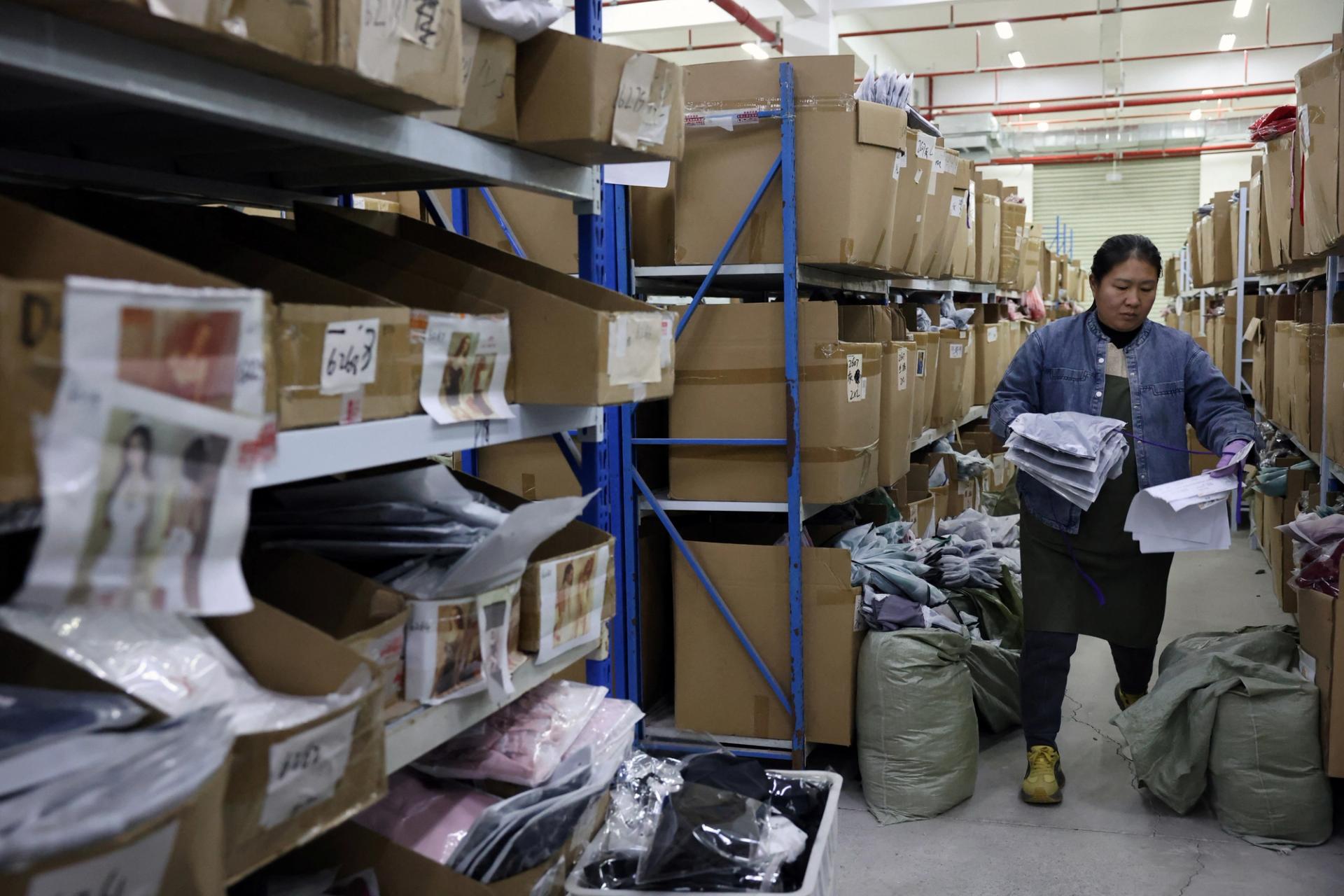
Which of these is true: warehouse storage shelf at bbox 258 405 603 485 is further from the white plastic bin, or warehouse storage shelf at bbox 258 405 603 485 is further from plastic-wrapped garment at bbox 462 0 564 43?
the white plastic bin

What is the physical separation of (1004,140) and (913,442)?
1110 cm

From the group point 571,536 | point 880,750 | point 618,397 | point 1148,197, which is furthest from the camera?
point 1148,197

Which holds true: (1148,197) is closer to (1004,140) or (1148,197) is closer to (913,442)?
(1004,140)

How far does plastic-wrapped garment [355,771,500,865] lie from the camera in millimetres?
1501

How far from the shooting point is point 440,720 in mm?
1405

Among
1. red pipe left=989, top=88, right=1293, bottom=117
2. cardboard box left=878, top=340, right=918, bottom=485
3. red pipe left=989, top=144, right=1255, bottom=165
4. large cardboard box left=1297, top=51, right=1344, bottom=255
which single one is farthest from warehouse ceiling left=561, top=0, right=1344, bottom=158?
large cardboard box left=1297, top=51, right=1344, bottom=255

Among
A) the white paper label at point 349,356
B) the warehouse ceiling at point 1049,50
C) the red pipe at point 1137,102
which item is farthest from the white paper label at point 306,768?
the red pipe at point 1137,102

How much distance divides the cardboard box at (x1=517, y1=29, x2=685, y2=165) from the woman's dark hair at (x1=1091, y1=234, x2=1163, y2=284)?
6.24ft

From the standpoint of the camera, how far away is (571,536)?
5.73 feet

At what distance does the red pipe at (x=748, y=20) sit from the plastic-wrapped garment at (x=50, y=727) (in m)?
8.07

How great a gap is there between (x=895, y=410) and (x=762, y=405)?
0.69 meters

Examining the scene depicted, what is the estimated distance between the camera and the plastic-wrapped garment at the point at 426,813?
1501 mm

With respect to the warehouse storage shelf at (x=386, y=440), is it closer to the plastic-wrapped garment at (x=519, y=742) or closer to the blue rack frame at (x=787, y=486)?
the plastic-wrapped garment at (x=519, y=742)

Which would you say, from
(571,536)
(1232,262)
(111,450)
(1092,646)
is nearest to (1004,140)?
(1232,262)
